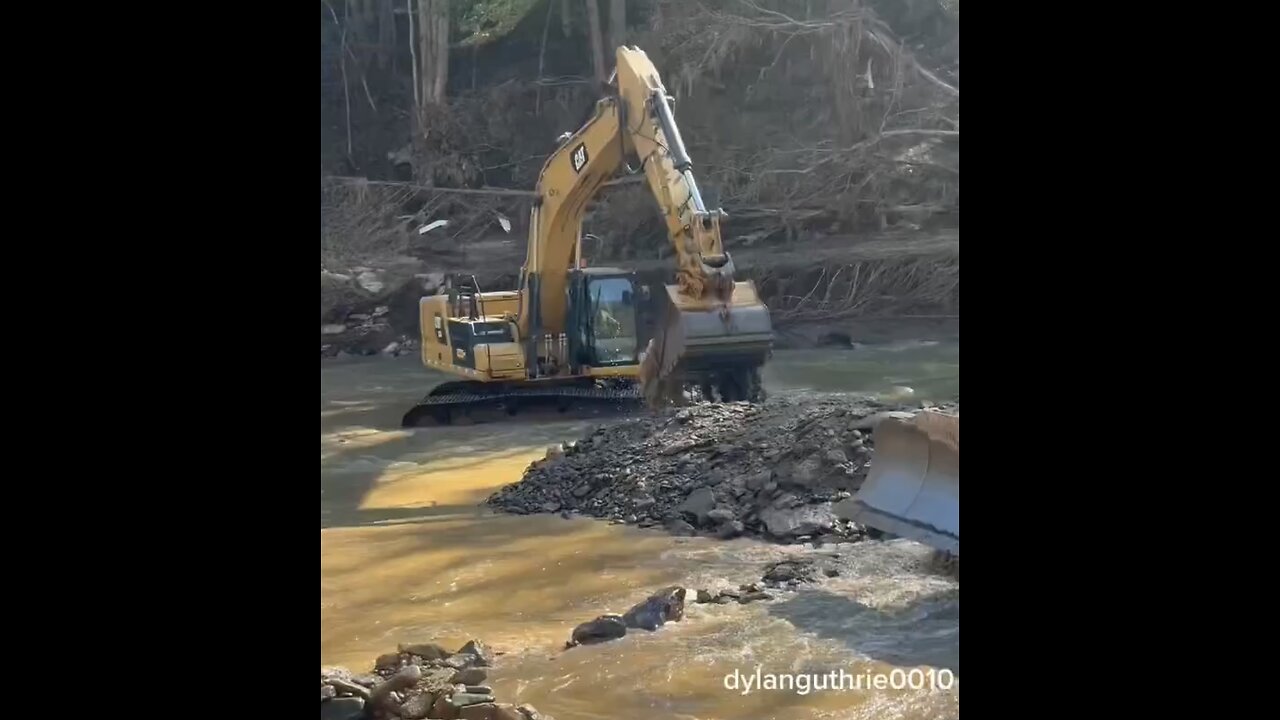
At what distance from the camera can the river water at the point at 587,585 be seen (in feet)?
8.90

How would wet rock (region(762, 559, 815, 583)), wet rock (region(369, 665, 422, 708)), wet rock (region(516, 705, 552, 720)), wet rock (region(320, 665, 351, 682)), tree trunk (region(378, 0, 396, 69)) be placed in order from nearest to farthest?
wet rock (region(516, 705, 552, 720)), wet rock (region(369, 665, 422, 708)), wet rock (region(320, 665, 351, 682)), wet rock (region(762, 559, 815, 583)), tree trunk (region(378, 0, 396, 69))

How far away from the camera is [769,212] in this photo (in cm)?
317

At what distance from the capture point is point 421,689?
9.08 ft

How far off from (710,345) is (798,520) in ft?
1.93

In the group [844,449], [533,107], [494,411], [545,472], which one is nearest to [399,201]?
[533,107]

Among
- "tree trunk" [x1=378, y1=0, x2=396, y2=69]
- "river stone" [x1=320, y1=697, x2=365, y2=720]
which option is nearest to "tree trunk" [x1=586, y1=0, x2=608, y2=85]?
"tree trunk" [x1=378, y1=0, x2=396, y2=69]

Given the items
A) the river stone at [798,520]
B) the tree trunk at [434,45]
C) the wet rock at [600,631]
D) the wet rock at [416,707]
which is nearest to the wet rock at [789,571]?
the river stone at [798,520]

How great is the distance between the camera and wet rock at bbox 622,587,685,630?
2865 millimetres

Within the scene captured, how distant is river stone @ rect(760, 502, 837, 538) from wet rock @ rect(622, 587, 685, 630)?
0.39 m

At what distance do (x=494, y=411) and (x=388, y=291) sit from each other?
0.52m

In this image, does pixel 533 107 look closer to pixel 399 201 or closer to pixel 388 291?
pixel 399 201

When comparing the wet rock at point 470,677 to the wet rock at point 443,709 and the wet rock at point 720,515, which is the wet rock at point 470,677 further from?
the wet rock at point 720,515

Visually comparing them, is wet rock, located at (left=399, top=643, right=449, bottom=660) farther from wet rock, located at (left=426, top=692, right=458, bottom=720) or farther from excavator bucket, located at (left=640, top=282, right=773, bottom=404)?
excavator bucket, located at (left=640, top=282, right=773, bottom=404)
